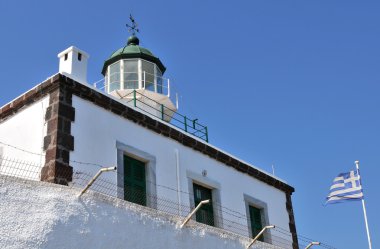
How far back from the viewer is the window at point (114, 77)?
17964 millimetres

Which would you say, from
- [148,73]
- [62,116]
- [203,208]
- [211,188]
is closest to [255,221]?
[211,188]

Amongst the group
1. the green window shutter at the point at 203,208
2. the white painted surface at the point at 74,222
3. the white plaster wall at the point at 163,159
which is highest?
the white plaster wall at the point at 163,159

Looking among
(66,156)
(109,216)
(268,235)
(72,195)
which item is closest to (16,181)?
(72,195)

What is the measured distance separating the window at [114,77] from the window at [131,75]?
0.72 ft

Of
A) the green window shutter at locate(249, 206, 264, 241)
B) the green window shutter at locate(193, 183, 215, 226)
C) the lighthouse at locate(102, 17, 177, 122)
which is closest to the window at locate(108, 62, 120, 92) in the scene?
the lighthouse at locate(102, 17, 177, 122)

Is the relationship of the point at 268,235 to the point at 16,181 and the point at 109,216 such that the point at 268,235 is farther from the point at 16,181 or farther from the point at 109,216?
the point at 16,181

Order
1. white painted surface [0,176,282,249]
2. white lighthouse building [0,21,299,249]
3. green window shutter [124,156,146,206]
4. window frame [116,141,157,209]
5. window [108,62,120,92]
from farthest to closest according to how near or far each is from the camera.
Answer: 1. window [108,62,120,92]
2. green window shutter [124,156,146,206]
3. window frame [116,141,157,209]
4. white lighthouse building [0,21,299,249]
5. white painted surface [0,176,282,249]

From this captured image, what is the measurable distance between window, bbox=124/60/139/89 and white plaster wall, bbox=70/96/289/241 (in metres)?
3.76

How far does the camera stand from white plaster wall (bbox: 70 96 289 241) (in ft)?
40.4

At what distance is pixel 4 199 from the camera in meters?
→ 8.97

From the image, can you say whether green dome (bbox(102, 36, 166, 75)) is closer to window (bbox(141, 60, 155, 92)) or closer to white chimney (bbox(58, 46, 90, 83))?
window (bbox(141, 60, 155, 92))

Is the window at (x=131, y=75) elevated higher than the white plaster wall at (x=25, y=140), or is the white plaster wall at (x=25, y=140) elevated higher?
the window at (x=131, y=75)

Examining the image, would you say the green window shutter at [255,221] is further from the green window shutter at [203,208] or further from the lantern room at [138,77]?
the lantern room at [138,77]

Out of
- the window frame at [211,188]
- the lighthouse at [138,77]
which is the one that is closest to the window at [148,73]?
the lighthouse at [138,77]
